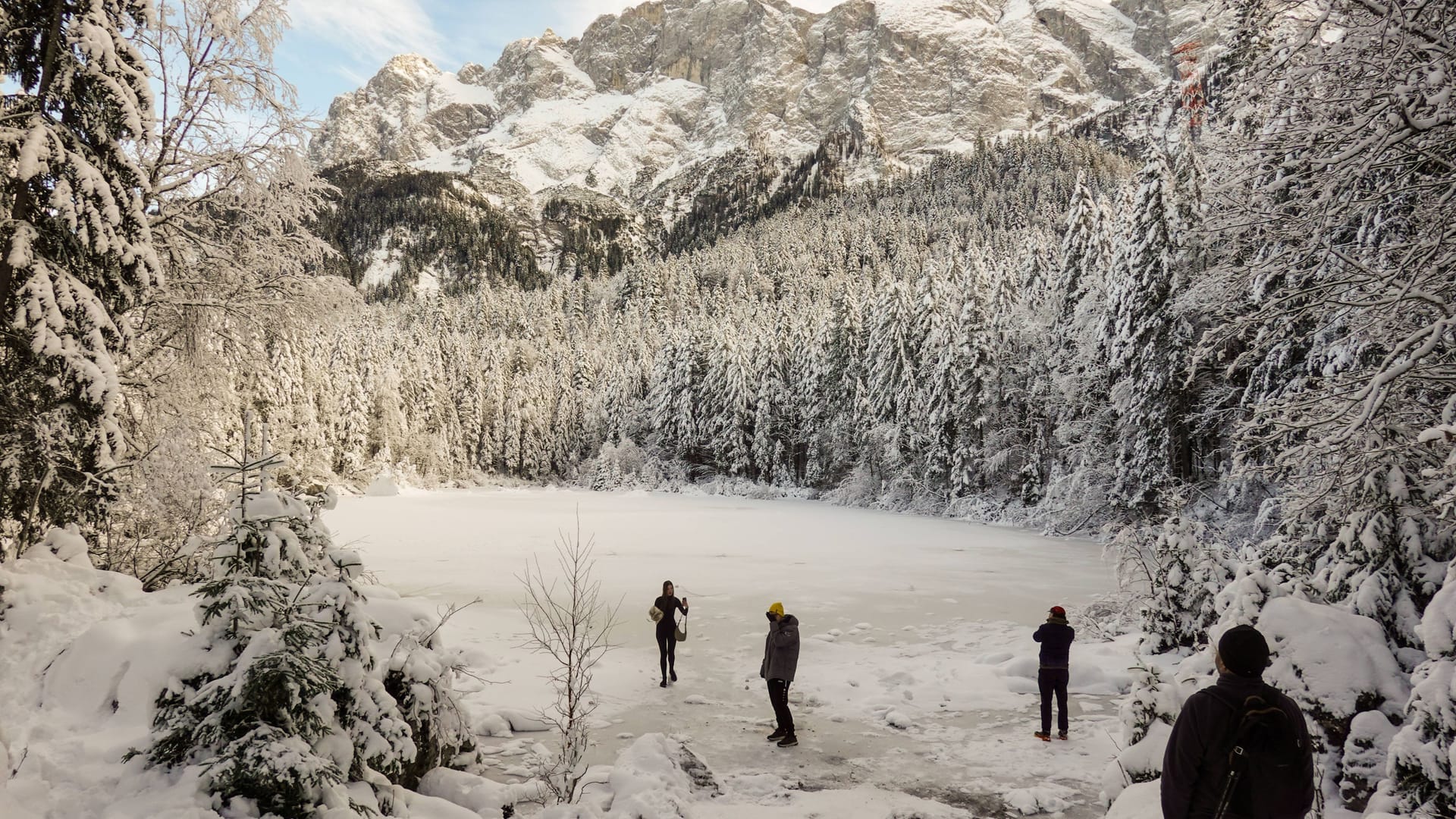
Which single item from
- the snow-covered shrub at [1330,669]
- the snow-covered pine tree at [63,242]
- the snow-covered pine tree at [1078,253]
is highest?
the snow-covered pine tree at [1078,253]

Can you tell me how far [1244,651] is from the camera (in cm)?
317

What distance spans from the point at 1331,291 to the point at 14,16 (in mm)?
11790

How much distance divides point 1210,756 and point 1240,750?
136mm

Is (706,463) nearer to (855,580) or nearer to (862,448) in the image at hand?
(862,448)

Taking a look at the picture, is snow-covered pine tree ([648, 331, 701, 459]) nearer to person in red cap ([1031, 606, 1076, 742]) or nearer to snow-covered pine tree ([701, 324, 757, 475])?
snow-covered pine tree ([701, 324, 757, 475])

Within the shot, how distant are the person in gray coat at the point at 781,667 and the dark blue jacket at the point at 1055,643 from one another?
267 cm

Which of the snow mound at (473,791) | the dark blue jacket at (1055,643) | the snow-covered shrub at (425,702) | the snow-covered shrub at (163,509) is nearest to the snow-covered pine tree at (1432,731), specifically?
the dark blue jacket at (1055,643)

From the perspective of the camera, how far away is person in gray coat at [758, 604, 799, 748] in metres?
7.93

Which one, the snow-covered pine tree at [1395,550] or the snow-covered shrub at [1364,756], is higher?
the snow-covered pine tree at [1395,550]

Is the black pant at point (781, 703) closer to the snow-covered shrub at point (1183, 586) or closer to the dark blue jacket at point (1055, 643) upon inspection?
the dark blue jacket at point (1055, 643)

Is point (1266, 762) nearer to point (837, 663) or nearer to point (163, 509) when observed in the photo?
point (837, 663)

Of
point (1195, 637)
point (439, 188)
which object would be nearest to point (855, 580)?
point (1195, 637)

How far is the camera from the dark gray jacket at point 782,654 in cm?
812

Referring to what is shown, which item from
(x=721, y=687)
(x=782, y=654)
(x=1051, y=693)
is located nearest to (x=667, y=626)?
(x=721, y=687)
